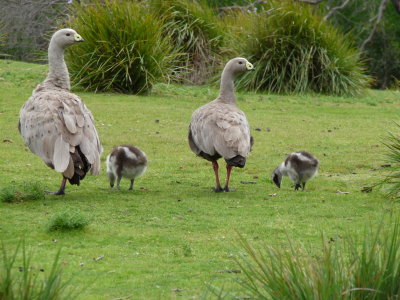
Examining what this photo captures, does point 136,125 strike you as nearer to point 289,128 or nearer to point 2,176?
point 289,128

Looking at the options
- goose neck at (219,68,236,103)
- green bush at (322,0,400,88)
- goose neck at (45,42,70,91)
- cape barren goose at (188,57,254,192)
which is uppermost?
goose neck at (45,42,70,91)

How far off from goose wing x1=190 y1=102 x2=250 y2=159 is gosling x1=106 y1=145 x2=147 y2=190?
79 cm

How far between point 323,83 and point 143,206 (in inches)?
526

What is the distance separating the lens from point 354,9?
38.9 meters

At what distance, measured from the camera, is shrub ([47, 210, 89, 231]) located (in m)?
7.30

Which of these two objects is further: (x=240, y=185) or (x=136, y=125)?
(x=136, y=125)

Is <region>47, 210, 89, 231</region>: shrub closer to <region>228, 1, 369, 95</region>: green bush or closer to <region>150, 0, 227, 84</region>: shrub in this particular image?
<region>228, 1, 369, 95</region>: green bush

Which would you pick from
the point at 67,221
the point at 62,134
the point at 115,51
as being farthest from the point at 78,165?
the point at 115,51

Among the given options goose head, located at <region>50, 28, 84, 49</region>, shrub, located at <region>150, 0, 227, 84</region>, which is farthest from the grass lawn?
shrub, located at <region>150, 0, 227, 84</region>

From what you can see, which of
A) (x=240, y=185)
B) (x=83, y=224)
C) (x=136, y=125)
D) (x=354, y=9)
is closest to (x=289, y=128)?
(x=136, y=125)

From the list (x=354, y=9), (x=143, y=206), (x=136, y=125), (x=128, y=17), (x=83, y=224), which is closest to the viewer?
(x=83, y=224)

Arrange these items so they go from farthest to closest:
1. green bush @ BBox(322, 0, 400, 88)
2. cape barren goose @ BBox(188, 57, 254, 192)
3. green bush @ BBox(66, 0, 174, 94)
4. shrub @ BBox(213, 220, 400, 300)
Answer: green bush @ BBox(322, 0, 400, 88)
green bush @ BBox(66, 0, 174, 94)
cape barren goose @ BBox(188, 57, 254, 192)
shrub @ BBox(213, 220, 400, 300)

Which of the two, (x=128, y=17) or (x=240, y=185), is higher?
(x=128, y=17)

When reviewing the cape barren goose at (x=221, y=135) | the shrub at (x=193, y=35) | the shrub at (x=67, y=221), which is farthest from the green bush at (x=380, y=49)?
the shrub at (x=67, y=221)
